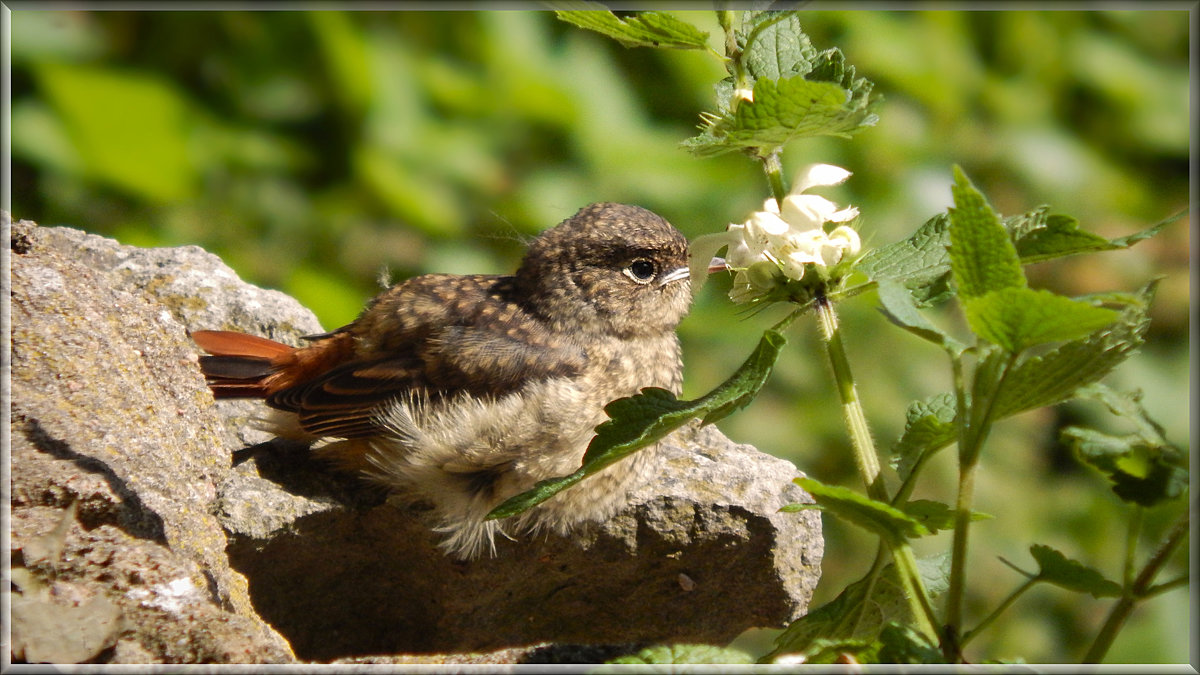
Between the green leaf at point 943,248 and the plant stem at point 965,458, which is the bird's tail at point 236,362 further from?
the plant stem at point 965,458

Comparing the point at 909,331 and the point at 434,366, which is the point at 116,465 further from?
the point at 909,331

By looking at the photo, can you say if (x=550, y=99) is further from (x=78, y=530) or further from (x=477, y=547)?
(x=78, y=530)

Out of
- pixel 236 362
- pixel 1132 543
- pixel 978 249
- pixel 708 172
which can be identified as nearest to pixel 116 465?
pixel 236 362

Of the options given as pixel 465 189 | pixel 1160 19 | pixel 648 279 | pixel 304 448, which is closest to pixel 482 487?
pixel 304 448

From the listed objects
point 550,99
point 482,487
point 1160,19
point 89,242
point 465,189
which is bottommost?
point 482,487

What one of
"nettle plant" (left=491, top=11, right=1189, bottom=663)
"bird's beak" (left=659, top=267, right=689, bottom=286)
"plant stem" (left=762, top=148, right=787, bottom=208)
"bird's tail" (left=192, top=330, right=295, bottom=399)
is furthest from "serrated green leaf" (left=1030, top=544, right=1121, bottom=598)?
"bird's tail" (left=192, top=330, right=295, bottom=399)

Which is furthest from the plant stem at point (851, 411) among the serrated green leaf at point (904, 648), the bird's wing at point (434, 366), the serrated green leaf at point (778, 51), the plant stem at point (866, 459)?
the bird's wing at point (434, 366)

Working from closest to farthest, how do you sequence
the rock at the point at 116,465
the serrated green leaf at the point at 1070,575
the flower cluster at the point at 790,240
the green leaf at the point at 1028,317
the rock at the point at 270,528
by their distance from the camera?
the green leaf at the point at 1028,317, the serrated green leaf at the point at 1070,575, the flower cluster at the point at 790,240, the rock at the point at 116,465, the rock at the point at 270,528
